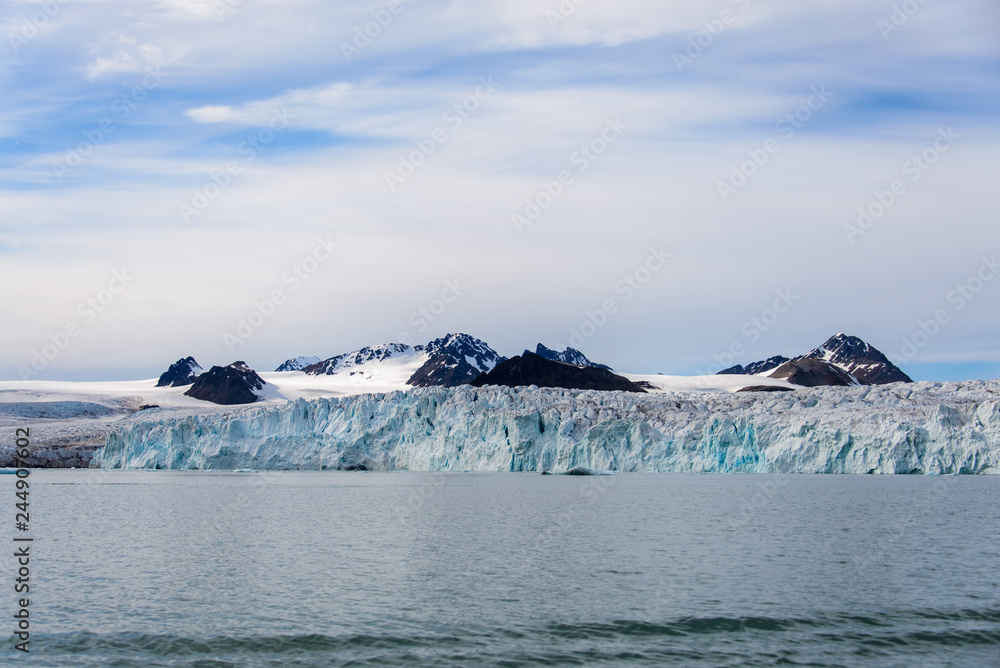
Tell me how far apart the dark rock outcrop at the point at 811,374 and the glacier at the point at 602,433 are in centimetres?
6303

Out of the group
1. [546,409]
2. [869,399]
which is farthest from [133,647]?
[869,399]

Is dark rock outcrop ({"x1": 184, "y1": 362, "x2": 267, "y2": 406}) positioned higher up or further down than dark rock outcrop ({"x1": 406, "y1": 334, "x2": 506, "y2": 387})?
further down

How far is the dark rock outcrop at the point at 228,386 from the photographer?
137 metres

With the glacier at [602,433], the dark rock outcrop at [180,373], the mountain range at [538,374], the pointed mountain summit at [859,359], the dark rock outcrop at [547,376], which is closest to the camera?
the glacier at [602,433]

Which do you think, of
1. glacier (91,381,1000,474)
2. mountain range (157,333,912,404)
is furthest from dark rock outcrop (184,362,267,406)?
glacier (91,381,1000,474)

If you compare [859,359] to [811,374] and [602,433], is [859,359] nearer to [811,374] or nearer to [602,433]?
[811,374]

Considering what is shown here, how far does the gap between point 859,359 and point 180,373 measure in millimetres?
137516

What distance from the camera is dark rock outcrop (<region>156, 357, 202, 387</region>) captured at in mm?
164375

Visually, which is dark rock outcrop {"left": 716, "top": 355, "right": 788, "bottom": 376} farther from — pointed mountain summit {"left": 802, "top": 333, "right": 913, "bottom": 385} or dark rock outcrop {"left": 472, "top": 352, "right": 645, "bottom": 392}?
dark rock outcrop {"left": 472, "top": 352, "right": 645, "bottom": 392}

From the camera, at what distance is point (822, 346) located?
177 metres

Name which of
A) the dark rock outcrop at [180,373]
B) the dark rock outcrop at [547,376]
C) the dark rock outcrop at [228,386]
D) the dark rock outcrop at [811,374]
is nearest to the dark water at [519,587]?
the dark rock outcrop at [547,376]

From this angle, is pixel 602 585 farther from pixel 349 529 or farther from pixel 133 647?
pixel 349 529

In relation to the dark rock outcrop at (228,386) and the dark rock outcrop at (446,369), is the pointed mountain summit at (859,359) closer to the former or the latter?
the dark rock outcrop at (446,369)

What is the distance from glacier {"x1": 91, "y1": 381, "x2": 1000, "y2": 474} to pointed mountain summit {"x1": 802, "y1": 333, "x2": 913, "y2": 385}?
4038 inches
